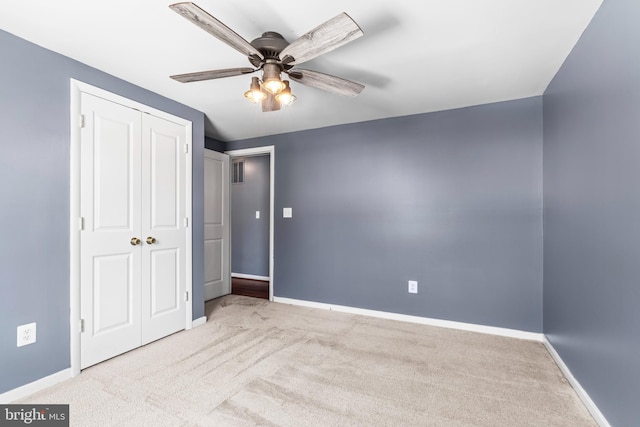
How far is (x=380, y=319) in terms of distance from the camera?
329 cm

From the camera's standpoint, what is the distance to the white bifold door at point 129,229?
7.25ft

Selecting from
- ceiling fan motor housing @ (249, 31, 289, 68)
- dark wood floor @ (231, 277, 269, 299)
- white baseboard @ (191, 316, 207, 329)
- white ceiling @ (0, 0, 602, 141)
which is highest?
white ceiling @ (0, 0, 602, 141)

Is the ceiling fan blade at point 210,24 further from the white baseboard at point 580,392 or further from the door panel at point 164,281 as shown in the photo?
the white baseboard at point 580,392

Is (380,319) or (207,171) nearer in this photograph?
(380,319)

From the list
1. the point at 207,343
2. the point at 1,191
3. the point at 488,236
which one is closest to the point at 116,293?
the point at 207,343

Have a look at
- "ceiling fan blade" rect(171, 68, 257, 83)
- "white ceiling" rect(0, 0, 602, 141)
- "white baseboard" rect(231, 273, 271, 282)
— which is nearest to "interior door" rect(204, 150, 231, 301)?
"white baseboard" rect(231, 273, 271, 282)

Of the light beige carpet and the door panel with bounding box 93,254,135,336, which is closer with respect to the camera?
the light beige carpet

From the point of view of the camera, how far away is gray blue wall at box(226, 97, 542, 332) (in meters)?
2.79

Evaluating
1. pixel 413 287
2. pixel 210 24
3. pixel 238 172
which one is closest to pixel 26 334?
pixel 210 24

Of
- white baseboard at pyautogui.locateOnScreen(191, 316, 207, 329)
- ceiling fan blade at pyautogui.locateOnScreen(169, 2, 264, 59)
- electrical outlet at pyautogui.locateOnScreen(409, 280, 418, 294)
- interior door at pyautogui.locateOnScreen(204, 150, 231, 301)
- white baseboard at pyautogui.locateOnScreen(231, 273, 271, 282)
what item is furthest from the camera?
white baseboard at pyautogui.locateOnScreen(231, 273, 271, 282)

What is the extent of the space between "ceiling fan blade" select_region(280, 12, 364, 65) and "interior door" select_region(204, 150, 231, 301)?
2784 millimetres

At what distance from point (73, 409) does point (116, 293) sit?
0.85 meters

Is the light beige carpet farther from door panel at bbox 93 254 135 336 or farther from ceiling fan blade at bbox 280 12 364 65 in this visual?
ceiling fan blade at bbox 280 12 364 65

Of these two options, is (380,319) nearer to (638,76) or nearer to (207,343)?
(207,343)
